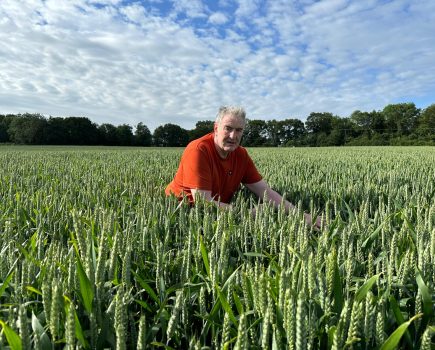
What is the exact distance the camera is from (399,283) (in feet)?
4.78

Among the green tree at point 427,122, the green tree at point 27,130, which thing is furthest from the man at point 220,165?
the green tree at point 427,122

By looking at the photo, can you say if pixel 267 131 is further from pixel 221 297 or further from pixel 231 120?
pixel 221 297

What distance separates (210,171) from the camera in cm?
367

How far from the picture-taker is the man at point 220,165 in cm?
352

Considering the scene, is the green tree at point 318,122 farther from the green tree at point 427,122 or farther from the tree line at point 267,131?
the green tree at point 427,122

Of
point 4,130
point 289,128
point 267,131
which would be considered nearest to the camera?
point 4,130

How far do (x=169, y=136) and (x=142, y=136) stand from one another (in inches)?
204

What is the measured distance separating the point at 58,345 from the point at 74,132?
63.3 m

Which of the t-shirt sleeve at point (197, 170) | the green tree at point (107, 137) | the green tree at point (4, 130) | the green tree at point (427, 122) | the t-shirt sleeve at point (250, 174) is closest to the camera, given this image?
the t-shirt sleeve at point (197, 170)

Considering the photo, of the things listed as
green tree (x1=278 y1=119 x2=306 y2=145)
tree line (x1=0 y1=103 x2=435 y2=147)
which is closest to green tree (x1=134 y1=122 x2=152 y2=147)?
tree line (x1=0 y1=103 x2=435 y2=147)

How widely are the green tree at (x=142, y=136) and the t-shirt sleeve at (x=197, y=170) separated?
63.0 meters

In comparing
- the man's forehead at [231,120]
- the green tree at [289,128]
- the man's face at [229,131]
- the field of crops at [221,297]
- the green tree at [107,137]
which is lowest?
the field of crops at [221,297]

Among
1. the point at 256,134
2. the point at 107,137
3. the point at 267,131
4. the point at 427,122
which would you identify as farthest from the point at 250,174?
the point at 267,131

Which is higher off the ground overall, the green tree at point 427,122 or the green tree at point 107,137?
the green tree at point 427,122
